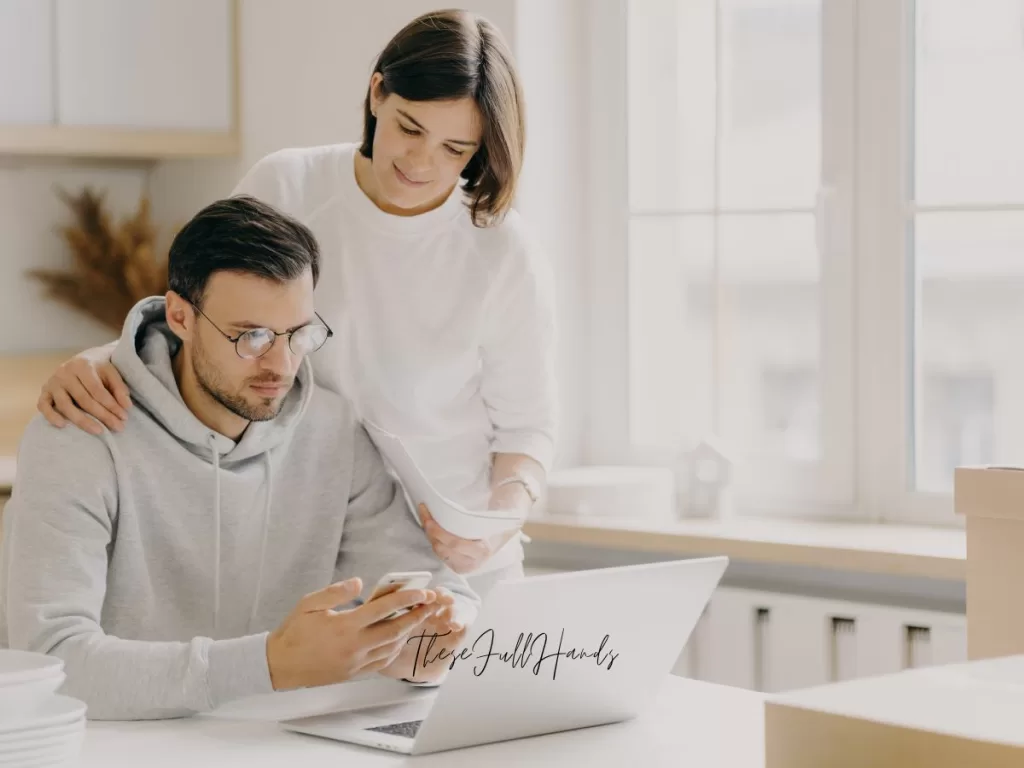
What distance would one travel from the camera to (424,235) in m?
2.02

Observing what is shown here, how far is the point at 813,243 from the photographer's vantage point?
9.30 ft

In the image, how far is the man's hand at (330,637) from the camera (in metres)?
1.45

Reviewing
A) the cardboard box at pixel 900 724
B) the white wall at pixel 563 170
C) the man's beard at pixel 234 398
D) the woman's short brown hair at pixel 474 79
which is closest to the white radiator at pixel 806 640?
the white wall at pixel 563 170

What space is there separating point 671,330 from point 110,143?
1.29 meters

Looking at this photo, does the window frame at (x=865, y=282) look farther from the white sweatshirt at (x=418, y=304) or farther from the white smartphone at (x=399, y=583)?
the white smartphone at (x=399, y=583)

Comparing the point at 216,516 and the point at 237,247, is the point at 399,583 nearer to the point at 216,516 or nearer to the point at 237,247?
the point at 216,516

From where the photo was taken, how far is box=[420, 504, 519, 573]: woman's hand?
5.95 feet

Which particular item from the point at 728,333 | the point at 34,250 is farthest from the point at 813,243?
the point at 34,250

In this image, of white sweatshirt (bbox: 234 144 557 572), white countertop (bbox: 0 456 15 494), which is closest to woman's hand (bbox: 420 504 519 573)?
white sweatshirt (bbox: 234 144 557 572)

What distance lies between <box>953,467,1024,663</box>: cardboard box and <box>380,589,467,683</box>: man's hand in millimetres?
541

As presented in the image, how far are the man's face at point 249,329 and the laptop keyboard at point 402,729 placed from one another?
453 mm

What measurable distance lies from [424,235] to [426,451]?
317mm

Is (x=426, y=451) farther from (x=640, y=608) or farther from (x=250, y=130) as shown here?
(x=250, y=130)

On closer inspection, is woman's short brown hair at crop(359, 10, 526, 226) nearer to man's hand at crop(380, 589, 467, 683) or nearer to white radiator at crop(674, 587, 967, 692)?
man's hand at crop(380, 589, 467, 683)
